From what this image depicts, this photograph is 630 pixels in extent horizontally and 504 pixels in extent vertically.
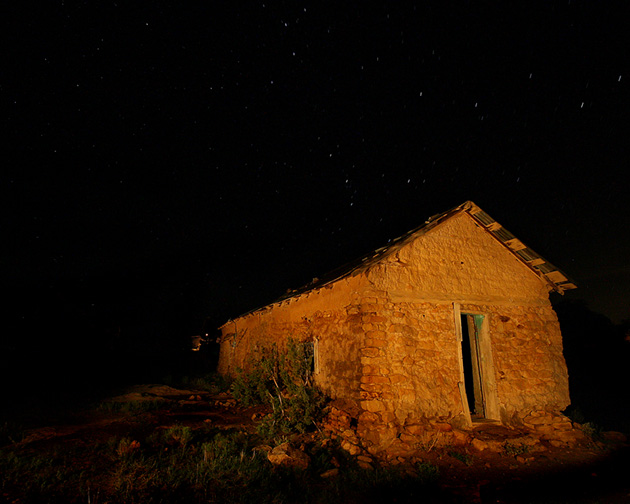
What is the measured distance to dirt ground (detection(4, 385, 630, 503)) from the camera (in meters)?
5.66

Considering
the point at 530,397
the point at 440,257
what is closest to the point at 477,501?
the point at 530,397

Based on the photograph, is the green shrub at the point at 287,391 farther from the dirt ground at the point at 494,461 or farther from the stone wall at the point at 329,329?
the dirt ground at the point at 494,461

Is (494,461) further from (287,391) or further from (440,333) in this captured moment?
(287,391)

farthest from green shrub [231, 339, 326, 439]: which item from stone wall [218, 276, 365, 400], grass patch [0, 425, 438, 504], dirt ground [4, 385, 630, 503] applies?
grass patch [0, 425, 438, 504]

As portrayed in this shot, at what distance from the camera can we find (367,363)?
25.0 ft

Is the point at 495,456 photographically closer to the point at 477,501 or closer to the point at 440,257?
the point at 477,501

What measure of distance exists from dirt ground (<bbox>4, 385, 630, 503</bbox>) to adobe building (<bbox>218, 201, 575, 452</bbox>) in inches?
29.4

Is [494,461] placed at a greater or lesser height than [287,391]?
lesser

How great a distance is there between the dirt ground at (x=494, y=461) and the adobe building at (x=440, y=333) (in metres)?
0.75

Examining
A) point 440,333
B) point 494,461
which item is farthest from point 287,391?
point 494,461

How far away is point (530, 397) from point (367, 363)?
13.6 ft

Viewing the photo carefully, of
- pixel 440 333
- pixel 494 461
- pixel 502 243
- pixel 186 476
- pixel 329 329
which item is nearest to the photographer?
pixel 186 476

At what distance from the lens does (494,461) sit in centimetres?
691

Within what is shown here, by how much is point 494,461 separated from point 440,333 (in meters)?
2.50
